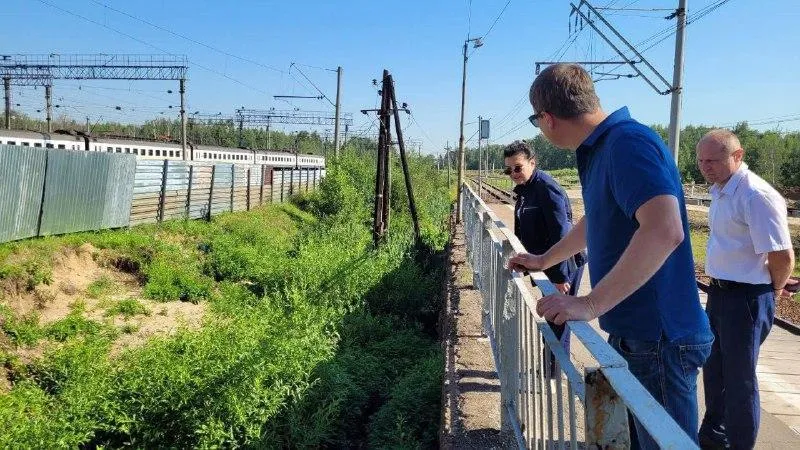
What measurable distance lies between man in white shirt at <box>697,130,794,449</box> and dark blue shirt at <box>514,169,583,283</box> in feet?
2.76

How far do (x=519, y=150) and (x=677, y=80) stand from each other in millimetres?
7133

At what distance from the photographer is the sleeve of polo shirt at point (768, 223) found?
262 centimetres

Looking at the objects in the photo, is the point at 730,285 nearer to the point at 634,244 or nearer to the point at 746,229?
the point at 746,229

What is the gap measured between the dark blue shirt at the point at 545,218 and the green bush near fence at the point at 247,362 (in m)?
1.65

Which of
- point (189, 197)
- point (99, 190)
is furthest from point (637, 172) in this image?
point (189, 197)

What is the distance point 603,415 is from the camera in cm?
129

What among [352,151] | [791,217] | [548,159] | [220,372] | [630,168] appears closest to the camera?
[630,168]

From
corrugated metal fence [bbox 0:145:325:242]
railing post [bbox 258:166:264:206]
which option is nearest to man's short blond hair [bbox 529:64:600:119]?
corrugated metal fence [bbox 0:145:325:242]

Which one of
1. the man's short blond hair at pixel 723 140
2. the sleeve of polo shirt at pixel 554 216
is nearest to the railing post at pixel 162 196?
the sleeve of polo shirt at pixel 554 216

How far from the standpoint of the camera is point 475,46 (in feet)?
69.7

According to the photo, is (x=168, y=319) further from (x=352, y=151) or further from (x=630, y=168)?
(x=352, y=151)

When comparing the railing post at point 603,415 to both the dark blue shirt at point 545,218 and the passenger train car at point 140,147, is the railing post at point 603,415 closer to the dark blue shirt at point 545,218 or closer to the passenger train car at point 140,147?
the dark blue shirt at point 545,218

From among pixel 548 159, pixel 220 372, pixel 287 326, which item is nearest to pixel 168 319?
pixel 287 326

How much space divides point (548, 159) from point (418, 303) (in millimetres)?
101751
